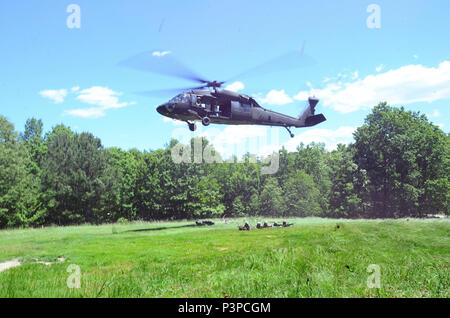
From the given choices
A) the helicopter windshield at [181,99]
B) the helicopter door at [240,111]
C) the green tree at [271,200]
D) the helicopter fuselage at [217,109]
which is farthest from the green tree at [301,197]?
the helicopter windshield at [181,99]

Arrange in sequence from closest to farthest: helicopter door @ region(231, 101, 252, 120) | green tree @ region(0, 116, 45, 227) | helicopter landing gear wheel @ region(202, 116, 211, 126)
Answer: helicopter landing gear wheel @ region(202, 116, 211, 126)
helicopter door @ region(231, 101, 252, 120)
green tree @ region(0, 116, 45, 227)

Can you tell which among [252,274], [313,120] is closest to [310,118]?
[313,120]

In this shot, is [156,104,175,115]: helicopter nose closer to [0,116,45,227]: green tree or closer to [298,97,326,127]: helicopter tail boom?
[298,97,326,127]: helicopter tail boom

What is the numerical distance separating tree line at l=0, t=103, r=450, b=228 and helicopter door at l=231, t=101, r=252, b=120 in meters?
38.4

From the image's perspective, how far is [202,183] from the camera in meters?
59.1

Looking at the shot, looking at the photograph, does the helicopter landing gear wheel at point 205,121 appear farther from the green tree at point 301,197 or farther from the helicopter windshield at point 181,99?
the green tree at point 301,197

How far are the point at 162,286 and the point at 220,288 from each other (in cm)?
137

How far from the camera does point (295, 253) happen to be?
10492mm

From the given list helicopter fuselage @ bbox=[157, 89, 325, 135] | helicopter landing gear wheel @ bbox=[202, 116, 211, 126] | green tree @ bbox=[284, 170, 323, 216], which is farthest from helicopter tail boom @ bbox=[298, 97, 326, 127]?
green tree @ bbox=[284, 170, 323, 216]

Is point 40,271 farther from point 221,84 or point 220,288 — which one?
point 221,84

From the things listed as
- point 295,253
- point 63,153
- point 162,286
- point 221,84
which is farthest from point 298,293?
point 63,153

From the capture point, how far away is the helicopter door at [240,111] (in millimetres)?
18472

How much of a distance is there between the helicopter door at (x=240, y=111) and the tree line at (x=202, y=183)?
126 feet

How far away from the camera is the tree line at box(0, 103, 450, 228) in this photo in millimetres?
50438
